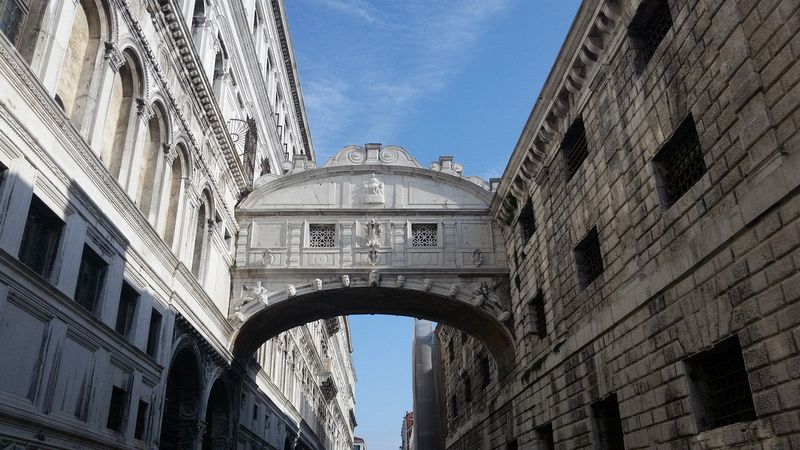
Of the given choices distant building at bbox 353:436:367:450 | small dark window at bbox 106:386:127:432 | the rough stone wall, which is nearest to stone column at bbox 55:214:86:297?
small dark window at bbox 106:386:127:432

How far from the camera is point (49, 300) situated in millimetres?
8969

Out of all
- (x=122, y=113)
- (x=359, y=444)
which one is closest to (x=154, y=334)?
(x=122, y=113)

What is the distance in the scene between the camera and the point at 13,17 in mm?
8742

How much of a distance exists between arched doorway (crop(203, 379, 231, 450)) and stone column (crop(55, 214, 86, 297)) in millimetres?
8806

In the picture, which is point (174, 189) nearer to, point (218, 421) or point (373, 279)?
point (373, 279)

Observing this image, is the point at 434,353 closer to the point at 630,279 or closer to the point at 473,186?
the point at 473,186

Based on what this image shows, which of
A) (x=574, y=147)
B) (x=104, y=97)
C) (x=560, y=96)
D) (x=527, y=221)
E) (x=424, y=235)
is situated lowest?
(x=104, y=97)

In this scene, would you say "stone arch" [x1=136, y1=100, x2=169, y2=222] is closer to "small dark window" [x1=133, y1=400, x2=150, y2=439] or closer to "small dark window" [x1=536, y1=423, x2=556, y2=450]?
"small dark window" [x1=133, y1=400, x2=150, y2=439]

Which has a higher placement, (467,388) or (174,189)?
(174,189)

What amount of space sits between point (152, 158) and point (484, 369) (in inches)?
526

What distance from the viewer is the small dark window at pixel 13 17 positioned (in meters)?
8.46

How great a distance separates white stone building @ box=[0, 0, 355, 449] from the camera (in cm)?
846

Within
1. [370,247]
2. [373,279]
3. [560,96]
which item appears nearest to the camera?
[560,96]

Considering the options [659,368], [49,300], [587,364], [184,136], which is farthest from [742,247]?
[184,136]
